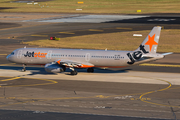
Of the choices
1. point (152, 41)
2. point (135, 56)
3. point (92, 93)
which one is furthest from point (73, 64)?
point (152, 41)

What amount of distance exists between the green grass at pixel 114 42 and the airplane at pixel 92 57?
34387 mm

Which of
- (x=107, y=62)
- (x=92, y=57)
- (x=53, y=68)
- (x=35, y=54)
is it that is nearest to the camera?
(x=53, y=68)

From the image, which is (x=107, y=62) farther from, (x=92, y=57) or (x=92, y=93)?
(x=92, y=93)

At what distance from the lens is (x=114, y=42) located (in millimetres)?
107750

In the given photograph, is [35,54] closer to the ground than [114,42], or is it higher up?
closer to the ground

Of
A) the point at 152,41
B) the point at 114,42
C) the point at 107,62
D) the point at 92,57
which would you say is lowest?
the point at 107,62

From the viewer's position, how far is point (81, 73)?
219 feet

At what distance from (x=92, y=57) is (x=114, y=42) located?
148ft

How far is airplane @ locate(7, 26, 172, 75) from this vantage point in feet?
203

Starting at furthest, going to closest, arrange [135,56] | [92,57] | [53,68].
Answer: [92,57] < [53,68] < [135,56]

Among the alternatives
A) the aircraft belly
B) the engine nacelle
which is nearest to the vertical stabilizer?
the aircraft belly

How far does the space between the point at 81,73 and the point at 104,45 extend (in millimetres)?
37897

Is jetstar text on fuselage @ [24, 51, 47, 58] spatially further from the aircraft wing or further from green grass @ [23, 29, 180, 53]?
green grass @ [23, 29, 180, 53]

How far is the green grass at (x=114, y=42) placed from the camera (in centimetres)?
10025
